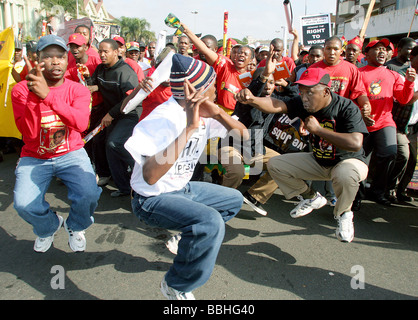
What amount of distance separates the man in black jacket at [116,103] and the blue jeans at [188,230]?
2.14 m

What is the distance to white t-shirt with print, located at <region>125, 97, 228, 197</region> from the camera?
213 cm

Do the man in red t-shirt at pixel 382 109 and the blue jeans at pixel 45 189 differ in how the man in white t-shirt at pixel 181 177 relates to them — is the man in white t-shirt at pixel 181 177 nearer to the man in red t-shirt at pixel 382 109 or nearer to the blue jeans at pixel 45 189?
the blue jeans at pixel 45 189

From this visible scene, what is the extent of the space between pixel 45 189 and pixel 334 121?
2887 millimetres

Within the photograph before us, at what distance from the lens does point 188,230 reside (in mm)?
2189

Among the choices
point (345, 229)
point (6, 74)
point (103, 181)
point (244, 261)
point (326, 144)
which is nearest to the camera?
point (244, 261)

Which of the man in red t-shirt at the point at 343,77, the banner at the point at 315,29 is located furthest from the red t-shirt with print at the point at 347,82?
the banner at the point at 315,29

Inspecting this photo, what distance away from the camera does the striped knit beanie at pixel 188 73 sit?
230 centimetres

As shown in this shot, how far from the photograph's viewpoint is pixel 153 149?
2.13m

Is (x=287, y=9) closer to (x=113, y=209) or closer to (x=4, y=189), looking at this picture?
(x=113, y=209)

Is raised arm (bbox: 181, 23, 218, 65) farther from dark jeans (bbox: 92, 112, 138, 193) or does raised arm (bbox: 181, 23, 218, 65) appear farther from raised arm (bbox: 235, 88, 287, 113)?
raised arm (bbox: 235, 88, 287, 113)

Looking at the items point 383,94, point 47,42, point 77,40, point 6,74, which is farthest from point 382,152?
point 6,74

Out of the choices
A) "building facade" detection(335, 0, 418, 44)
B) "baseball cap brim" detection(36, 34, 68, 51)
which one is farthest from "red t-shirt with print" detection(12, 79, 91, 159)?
"building facade" detection(335, 0, 418, 44)

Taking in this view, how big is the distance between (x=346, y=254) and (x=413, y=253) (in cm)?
70

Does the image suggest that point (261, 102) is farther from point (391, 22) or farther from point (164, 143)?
point (391, 22)
